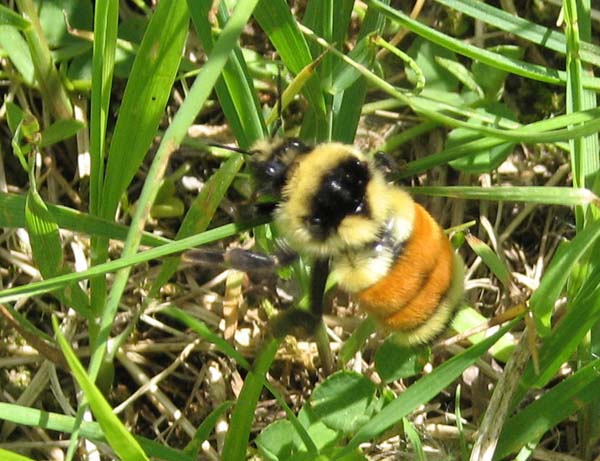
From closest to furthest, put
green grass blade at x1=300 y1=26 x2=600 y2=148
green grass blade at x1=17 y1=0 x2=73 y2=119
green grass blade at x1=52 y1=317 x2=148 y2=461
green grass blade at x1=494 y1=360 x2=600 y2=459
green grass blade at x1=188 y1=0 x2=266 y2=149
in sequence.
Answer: green grass blade at x1=52 y1=317 x2=148 y2=461
green grass blade at x1=300 y1=26 x2=600 y2=148
green grass blade at x1=188 y1=0 x2=266 y2=149
green grass blade at x1=494 y1=360 x2=600 y2=459
green grass blade at x1=17 y1=0 x2=73 y2=119

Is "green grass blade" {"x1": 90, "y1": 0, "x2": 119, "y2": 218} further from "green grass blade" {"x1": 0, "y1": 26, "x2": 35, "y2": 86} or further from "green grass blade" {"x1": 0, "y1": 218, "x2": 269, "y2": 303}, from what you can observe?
"green grass blade" {"x1": 0, "y1": 26, "x2": 35, "y2": 86}

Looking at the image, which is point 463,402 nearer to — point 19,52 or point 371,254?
point 371,254

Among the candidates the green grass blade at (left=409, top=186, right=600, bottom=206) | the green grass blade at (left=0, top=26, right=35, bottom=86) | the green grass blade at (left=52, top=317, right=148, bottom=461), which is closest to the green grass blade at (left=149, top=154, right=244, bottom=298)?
the green grass blade at (left=409, top=186, right=600, bottom=206)

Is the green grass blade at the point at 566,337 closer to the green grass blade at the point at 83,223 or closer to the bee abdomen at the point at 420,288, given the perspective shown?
the bee abdomen at the point at 420,288

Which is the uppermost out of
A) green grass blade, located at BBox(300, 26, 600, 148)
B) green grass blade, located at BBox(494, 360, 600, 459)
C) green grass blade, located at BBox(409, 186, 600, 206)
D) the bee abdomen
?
green grass blade, located at BBox(300, 26, 600, 148)

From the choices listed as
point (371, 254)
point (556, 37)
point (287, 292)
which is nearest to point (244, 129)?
point (371, 254)

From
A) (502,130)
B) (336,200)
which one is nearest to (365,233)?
(336,200)

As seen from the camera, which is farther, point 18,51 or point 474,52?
point 18,51

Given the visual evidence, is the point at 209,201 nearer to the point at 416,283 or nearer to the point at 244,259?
the point at 244,259
